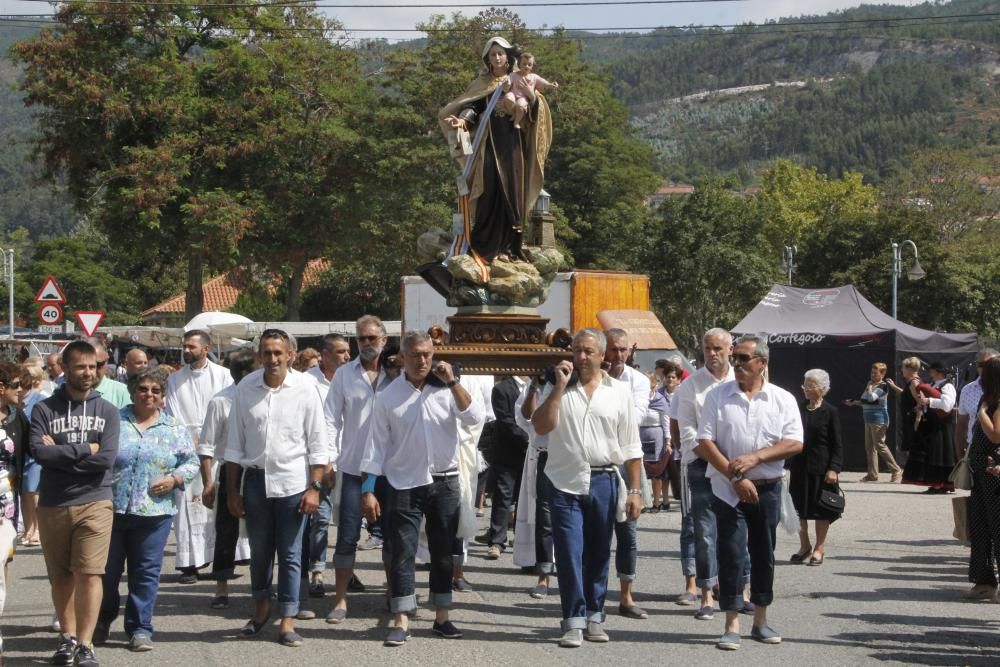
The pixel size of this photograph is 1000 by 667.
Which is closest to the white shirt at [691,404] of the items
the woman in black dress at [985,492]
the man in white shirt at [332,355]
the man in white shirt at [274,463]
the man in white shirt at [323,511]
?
the woman in black dress at [985,492]

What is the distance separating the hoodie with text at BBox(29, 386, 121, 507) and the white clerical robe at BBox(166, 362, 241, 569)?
9.69ft

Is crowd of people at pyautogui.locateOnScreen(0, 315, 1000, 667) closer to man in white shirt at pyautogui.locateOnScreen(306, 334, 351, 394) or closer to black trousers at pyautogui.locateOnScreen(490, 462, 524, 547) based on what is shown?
man in white shirt at pyautogui.locateOnScreen(306, 334, 351, 394)

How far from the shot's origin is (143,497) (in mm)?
7965

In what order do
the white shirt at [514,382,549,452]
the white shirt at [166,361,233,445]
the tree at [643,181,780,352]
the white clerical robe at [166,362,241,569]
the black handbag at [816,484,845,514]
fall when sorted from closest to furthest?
the white shirt at [514,382,549,452] → the white clerical robe at [166,362,241,569] → the white shirt at [166,361,233,445] → the black handbag at [816,484,845,514] → the tree at [643,181,780,352]

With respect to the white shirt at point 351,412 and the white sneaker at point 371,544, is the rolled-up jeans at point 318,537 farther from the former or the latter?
the white sneaker at point 371,544

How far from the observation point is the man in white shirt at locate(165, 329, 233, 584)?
1056 centimetres

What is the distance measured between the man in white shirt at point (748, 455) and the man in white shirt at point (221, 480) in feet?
9.93

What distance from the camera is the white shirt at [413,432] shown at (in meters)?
8.38

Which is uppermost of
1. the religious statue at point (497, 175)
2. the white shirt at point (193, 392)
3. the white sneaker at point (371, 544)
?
the religious statue at point (497, 175)

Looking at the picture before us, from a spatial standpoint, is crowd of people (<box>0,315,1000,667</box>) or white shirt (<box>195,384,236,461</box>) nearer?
crowd of people (<box>0,315,1000,667</box>)

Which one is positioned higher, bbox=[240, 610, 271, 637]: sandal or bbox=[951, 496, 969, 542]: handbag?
bbox=[951, 496, 969, 542]: handbag

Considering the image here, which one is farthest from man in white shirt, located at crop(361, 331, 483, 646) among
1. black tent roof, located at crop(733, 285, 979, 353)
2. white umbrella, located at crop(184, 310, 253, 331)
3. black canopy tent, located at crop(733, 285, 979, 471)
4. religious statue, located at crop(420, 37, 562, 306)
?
white umbrella, located at crop(184, 310, 253, 331)

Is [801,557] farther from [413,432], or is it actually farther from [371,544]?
[413,432]

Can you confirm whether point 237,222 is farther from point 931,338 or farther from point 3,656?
point 3,656
